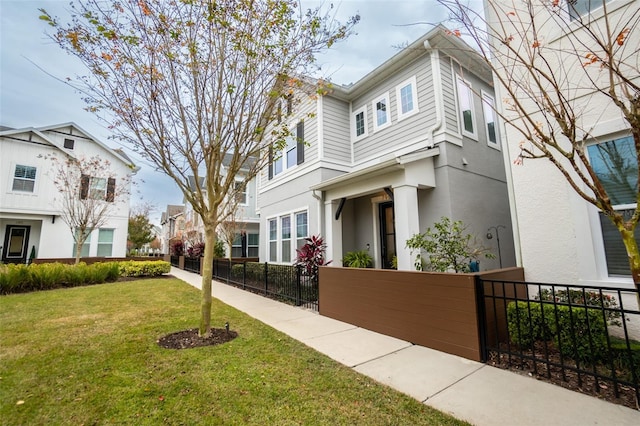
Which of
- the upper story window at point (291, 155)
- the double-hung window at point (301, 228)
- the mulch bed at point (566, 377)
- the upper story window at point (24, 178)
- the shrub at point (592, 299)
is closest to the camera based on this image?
the mulch bed at point (566, 377)

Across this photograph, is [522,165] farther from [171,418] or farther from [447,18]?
[171,418]

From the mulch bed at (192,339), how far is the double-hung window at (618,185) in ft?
20.1

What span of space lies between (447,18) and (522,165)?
3.02 meters

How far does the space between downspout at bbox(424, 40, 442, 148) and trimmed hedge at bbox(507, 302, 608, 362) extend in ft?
16.1

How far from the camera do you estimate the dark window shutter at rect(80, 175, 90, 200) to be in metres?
12.6

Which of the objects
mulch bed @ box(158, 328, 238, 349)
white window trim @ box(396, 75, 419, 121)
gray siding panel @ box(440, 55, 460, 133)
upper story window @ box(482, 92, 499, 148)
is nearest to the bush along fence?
mulch bed @ box(158, 328, 238, 349)

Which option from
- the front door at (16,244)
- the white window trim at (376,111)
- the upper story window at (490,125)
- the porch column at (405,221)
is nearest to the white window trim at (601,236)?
the porch column at (405,221)

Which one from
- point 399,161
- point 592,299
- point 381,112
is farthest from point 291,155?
point 592,299

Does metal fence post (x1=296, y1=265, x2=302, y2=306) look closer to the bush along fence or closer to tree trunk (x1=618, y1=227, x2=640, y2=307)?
the bush along fence

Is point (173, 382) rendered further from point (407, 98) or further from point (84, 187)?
point (84, 187)

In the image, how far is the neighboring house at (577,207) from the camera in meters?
4.28

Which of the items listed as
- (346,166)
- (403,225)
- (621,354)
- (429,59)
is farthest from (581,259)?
(346,166)

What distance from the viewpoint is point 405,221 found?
6945 mm

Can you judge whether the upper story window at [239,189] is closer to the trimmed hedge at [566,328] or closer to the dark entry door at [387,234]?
the dark entry door at [387,234]
